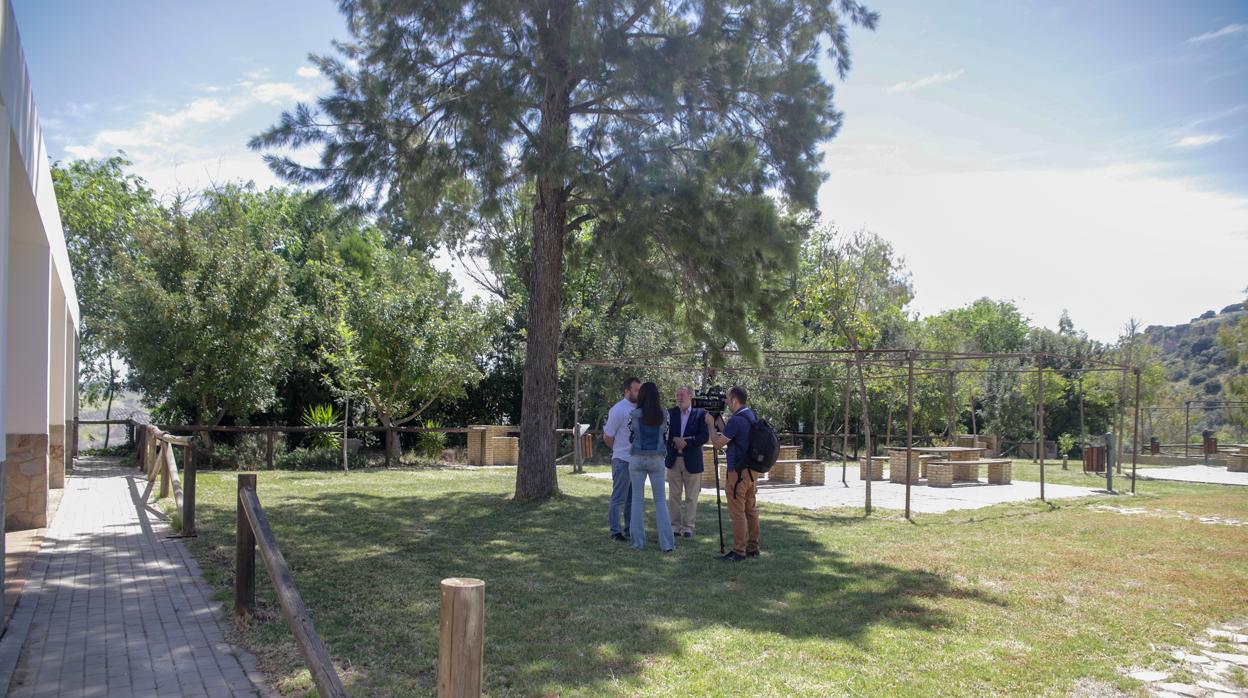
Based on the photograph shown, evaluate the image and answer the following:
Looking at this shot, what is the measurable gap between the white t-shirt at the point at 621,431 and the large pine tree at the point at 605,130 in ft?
8.90

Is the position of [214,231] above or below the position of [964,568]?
above

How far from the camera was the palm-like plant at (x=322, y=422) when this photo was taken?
20125 millimetres

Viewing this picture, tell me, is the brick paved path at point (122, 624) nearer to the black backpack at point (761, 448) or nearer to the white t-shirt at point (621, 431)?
the white t-shirt at point (621, 431)

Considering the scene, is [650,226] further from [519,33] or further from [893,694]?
[893,694]

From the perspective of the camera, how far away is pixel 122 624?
5.73 metres

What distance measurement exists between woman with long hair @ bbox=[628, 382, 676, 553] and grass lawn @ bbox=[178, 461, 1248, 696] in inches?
11.6

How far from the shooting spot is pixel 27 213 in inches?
337

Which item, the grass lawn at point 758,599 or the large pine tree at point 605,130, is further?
the large pine tree at point 605,130

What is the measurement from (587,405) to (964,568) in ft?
57.3

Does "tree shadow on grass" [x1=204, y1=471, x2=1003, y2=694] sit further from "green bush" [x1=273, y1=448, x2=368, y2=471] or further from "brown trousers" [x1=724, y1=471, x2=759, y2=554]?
"green bush" [x1=273, y1=448, x2=368, y2=471]

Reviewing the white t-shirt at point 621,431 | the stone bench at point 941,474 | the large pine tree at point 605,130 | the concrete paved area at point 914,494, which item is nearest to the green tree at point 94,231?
the large pine tree at point 605,130

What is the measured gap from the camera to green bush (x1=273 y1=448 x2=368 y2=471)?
18.5 meters

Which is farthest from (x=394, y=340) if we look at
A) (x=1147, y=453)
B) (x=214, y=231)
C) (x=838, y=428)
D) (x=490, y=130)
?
(x=1147, y=453)

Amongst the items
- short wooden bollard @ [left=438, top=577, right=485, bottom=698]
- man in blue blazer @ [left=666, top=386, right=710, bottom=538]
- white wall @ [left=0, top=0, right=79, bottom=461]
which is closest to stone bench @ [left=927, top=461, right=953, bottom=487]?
man in blue blazer @ [left=666, top=386, right=710, bottom=538]
